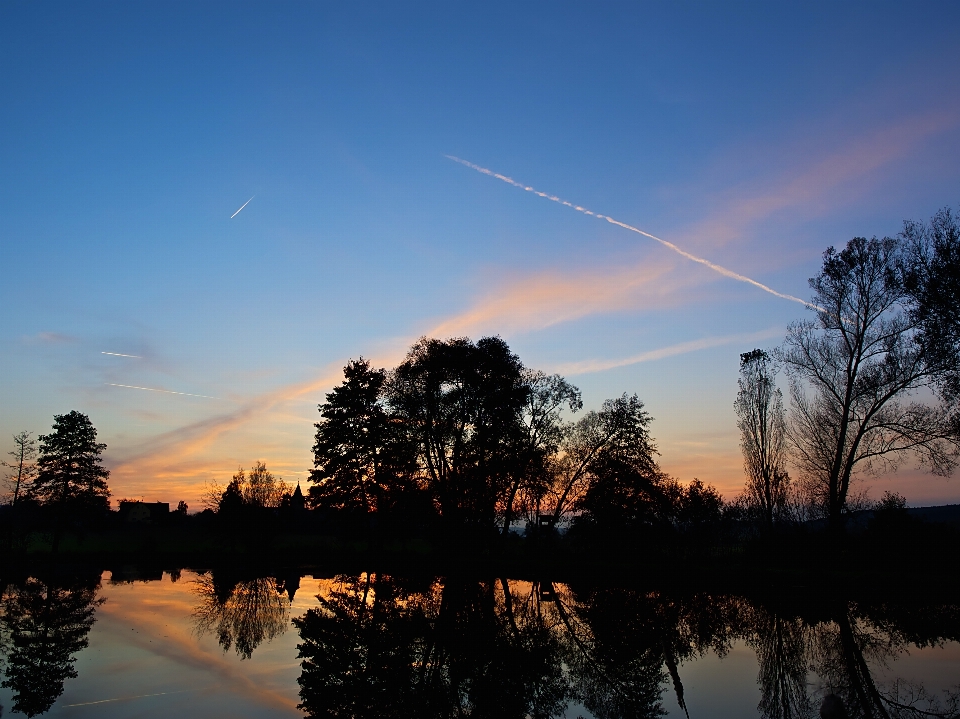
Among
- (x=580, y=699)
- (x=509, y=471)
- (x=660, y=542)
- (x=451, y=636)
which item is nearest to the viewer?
(x=580, y=699)

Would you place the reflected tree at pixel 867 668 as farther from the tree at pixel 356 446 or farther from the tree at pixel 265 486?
the tree at pixel 265 486

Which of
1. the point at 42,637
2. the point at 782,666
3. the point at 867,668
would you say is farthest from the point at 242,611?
the point at 867,668

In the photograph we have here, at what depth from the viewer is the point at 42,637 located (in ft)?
49.4

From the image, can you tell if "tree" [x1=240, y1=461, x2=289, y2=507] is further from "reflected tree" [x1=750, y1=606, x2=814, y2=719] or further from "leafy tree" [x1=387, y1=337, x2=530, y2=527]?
"reflected tree" [x1=750, y1=606, x2=814, y2=719]

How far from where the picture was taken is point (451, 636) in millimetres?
15203

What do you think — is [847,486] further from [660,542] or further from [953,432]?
[660,542]

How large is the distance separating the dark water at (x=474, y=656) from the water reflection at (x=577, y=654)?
0.05m

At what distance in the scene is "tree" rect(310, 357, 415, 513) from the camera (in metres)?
48.2

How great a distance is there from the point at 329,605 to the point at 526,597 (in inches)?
293

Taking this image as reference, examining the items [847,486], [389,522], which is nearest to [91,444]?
[389,522]

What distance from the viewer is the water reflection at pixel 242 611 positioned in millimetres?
15602

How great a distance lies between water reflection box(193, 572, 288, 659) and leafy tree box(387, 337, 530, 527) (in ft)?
57.1

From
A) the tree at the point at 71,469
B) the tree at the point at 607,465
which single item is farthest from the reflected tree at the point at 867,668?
the tree at the point at 71,469

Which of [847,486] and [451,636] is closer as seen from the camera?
[451,636]
